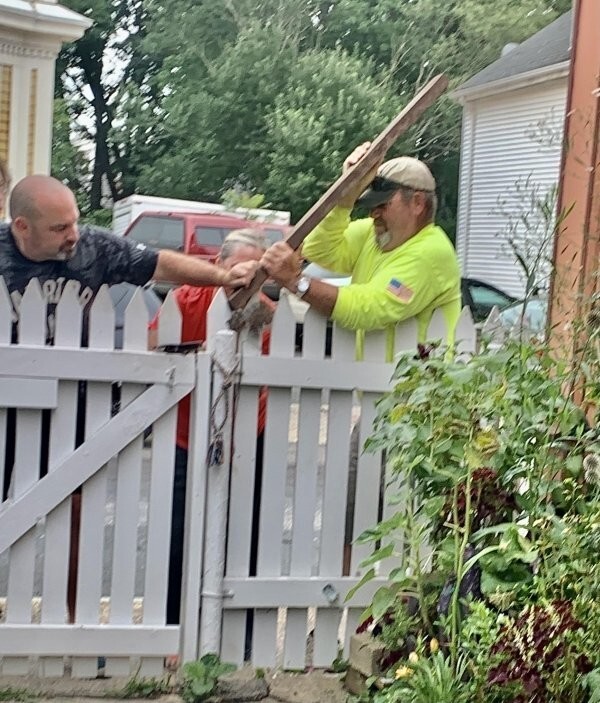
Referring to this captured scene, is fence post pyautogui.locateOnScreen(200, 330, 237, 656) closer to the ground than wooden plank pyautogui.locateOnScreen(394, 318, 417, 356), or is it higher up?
closer to the ground

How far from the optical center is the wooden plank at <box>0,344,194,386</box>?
296 centimetres

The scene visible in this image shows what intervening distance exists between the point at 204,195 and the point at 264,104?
302 cm

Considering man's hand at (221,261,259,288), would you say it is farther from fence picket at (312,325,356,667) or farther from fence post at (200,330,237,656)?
fence picket at (312,325,356,667)

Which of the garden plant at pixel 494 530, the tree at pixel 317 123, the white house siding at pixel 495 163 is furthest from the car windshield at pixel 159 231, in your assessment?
the garden plant at pixel 494 530

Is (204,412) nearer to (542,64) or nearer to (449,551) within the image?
(449,551)

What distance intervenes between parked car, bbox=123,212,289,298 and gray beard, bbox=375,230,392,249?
12.0 metres

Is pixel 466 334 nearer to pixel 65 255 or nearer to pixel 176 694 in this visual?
pixel 65 255

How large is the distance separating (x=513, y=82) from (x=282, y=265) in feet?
56.3

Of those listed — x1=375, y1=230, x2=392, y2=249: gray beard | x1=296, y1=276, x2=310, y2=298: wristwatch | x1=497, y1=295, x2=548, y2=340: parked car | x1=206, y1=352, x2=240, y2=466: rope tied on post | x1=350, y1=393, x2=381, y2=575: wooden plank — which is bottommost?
x1=350, y1=393, x2=381, y2=575: wooden plank

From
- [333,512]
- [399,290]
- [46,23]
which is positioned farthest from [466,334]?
[46,23]

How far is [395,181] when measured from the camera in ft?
10.4

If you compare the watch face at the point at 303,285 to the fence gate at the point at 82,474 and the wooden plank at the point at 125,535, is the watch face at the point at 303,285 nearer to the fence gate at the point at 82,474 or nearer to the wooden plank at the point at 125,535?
the fence gate at the point at 82,474

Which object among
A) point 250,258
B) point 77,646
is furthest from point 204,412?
point 77,646

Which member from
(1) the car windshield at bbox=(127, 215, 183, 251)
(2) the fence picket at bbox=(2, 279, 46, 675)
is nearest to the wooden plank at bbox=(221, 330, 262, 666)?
(2) the fence picket at bbox=(2, 279, 46, 675)
